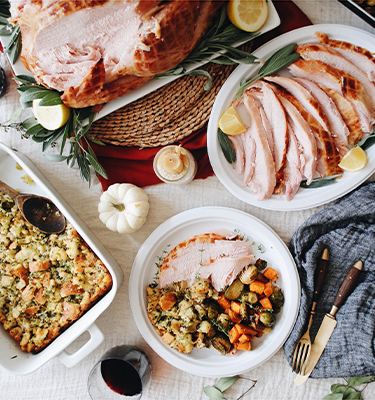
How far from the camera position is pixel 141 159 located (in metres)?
2.48

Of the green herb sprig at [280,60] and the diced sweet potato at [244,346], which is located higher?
the green herb sprig at [280,60]

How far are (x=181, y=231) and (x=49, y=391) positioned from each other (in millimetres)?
907

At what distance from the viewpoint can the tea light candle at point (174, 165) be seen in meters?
2.35

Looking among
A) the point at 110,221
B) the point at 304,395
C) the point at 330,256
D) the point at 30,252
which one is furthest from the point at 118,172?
the point at 304,395

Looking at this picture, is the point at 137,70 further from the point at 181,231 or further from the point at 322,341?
the point at 322,341

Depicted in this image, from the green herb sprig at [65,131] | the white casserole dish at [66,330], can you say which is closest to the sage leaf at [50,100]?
the green herb sprig at [65,131]

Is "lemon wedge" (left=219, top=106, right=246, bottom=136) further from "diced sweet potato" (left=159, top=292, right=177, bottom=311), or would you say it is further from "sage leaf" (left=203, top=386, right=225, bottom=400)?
"sage leaf" (left=203, top=386, right=225, bottom=400)

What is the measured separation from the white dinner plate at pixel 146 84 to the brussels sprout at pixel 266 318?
0.96 m

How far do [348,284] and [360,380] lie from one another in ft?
1.28

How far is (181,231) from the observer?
2502 mm

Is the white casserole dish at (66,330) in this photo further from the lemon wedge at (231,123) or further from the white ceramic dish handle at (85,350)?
the lemon wedge at (231,123)

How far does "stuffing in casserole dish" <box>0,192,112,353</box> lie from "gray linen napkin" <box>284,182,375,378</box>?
0.79 m

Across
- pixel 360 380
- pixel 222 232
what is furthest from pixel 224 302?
pixel 360 380

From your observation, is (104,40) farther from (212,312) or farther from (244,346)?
→ (244,346)
